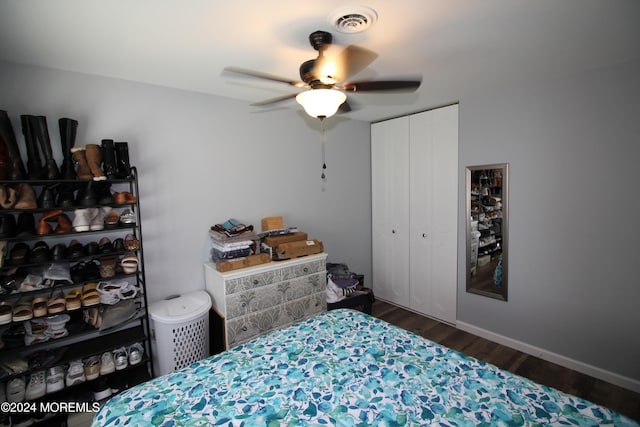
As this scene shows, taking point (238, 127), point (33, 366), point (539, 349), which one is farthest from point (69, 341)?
point (539, 349)

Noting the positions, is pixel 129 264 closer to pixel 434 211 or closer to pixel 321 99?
pixel 321 99

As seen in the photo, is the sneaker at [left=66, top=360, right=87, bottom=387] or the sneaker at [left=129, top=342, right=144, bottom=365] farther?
the sneaker at [left=129, top=342, right=144, bottom=365]

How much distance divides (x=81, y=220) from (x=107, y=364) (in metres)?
1.03

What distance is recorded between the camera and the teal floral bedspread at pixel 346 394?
1252 mm

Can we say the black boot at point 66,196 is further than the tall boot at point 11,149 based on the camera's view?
Yes

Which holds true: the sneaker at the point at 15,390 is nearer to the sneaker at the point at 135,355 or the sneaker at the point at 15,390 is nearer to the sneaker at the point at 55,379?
the sneaker at the point at 55,379

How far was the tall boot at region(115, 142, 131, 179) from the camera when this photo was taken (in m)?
2.20

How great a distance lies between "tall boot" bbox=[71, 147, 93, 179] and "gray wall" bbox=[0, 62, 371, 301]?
0.25 m

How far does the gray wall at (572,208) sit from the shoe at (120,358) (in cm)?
328

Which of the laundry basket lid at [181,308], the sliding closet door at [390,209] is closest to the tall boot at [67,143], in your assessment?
the laundry basket lid at [181,308]

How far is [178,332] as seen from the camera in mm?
2348

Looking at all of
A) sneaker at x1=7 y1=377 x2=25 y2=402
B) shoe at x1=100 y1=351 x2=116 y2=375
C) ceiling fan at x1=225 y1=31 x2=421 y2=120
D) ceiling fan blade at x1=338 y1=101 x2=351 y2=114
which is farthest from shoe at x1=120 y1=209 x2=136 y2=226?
ceiling fan blade at x1=338 y1=101 x2=351 y2=114

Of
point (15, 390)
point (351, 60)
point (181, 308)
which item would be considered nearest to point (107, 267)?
point (181, 308)

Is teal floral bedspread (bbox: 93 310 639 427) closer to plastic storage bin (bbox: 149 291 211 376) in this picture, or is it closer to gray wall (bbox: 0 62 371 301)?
plastic storage bin (bbox: 149 291 211 376)
